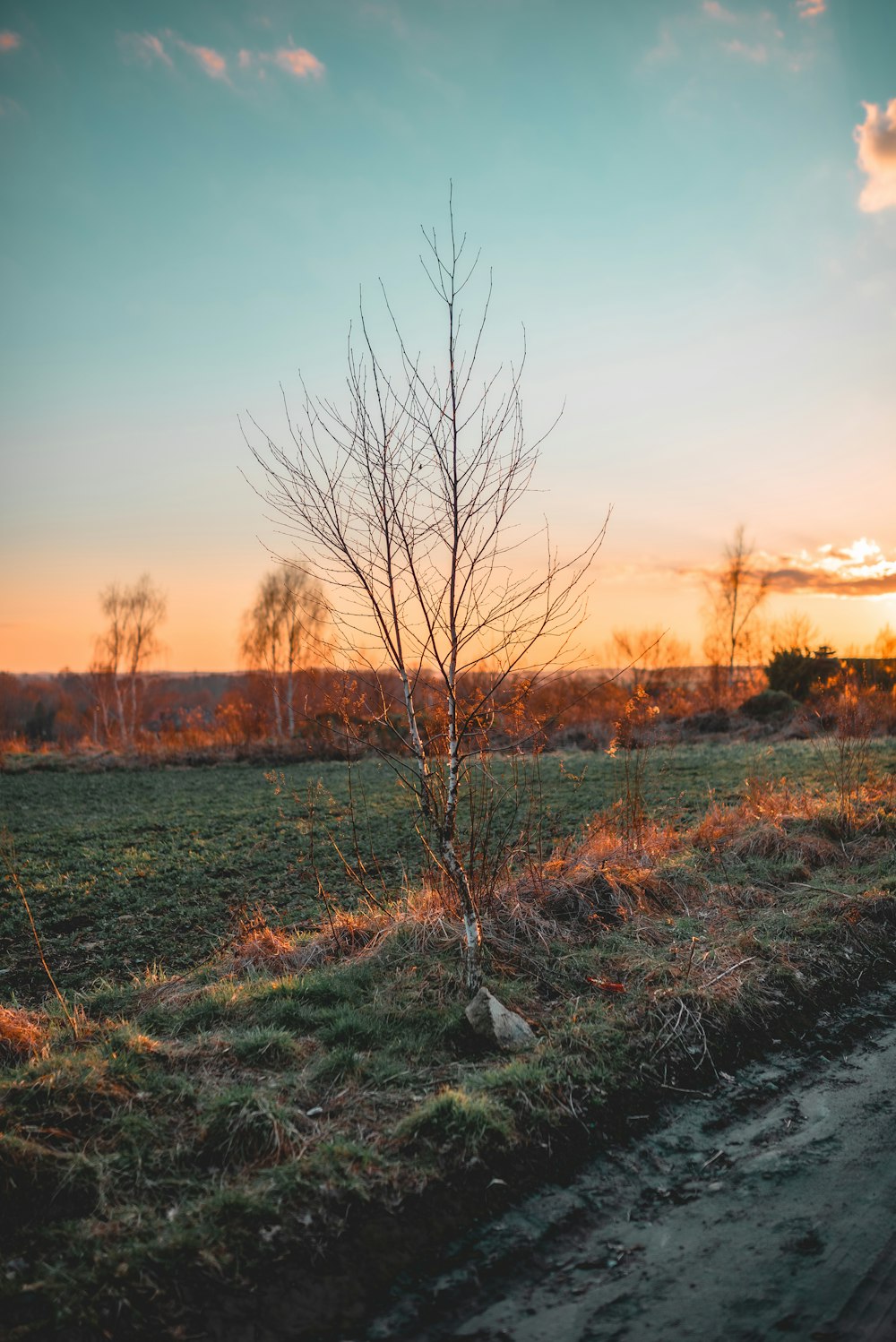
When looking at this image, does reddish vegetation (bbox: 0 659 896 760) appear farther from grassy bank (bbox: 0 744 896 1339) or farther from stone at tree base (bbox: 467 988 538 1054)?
stone at tree base (bbox: 467 988 538 1054)

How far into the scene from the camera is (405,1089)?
12.0ft

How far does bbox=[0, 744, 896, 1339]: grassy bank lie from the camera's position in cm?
264

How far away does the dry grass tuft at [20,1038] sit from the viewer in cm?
392

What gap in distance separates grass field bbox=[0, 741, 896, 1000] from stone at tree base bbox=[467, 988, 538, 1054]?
1.51m

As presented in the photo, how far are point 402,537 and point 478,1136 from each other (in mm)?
3121

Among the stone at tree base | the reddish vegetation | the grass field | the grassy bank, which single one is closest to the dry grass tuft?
the grassy bank

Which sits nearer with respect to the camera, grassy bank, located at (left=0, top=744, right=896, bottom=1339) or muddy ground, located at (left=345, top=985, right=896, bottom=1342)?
muddy ground, located at (left=345, top=985, right=896, bottom=1342)

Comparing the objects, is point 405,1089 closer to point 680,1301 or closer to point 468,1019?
point 468,1019

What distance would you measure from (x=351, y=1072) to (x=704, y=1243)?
5.41ft

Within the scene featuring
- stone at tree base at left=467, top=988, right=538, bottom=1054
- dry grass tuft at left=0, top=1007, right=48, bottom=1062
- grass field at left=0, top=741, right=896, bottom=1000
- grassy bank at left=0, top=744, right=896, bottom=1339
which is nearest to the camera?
grassy bank at left=0, top=744, right=896, bottom=1339

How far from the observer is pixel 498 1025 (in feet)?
13.4

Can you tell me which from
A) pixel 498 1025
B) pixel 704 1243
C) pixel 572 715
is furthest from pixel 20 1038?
pixel 572 715

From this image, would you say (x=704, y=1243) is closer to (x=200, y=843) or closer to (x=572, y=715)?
(x=200, y=843)

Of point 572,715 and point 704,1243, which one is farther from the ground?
point 572,715
